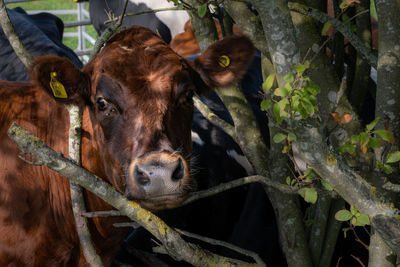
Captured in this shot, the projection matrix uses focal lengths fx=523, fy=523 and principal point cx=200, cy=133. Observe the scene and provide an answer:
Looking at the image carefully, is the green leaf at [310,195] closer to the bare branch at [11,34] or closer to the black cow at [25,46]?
the bare branch at [11,34]

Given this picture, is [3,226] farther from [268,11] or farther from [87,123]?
A: [268,11]

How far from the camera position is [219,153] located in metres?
3.78

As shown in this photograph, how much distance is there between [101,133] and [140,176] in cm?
46

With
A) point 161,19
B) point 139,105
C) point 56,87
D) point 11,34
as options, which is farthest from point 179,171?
point 161,19

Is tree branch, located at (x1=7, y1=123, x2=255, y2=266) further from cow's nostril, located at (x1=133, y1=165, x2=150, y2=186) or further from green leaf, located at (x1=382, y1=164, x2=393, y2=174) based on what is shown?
green leaf, located at (x1=382, y1=164, x2=393, y2=174)

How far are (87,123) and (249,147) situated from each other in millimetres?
834

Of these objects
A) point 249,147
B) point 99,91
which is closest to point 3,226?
point 99,91

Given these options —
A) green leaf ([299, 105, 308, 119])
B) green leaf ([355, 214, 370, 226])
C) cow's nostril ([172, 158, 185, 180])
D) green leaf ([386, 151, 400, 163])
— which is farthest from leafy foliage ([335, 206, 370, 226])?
cow's nostril ([172, 158, 185, 180])

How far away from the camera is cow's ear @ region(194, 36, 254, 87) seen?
109 inches

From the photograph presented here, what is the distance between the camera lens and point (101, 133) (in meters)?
2.49

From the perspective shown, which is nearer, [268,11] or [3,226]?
[268,11]

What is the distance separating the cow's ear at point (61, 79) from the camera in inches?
95.3

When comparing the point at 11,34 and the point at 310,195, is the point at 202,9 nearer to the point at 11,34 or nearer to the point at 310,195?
the point at 310,195

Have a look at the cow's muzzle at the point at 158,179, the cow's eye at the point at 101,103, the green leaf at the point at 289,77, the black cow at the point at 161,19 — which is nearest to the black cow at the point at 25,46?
the cow's eye at the point at 101,103
